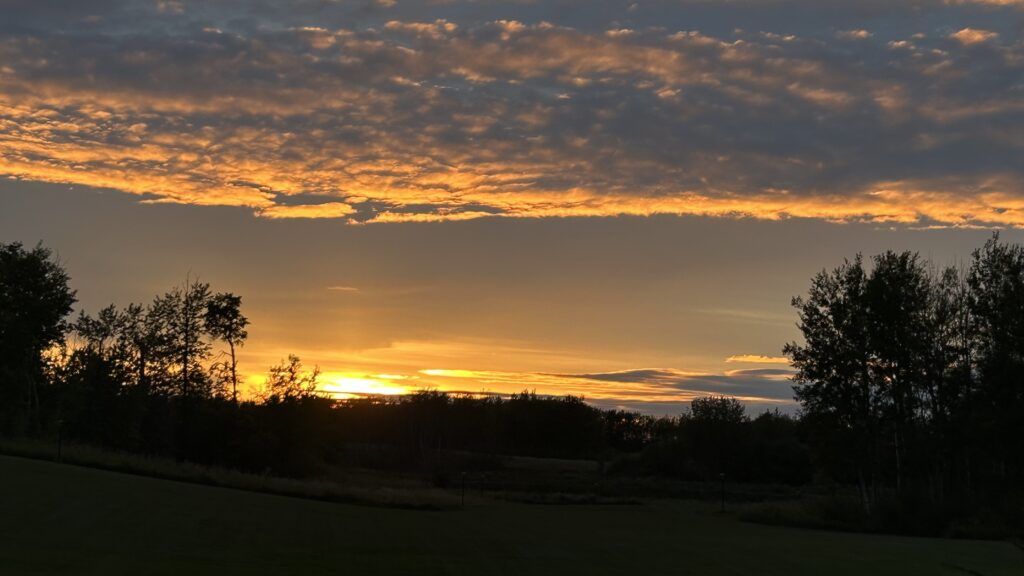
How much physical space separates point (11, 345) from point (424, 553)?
54723mm

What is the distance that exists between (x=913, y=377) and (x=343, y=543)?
30.9 m

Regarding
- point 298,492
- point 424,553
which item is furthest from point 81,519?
point 298,492

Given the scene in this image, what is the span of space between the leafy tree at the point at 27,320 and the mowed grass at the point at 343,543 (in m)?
35.9

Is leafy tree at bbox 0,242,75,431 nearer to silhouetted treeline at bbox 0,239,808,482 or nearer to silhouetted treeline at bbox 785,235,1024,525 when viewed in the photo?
silhouetted treeline at bbox 0,239,808,482

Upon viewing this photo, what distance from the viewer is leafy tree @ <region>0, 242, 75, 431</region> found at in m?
63.2

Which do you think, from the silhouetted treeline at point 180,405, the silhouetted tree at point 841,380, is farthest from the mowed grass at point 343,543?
the silhouetted treeline at point 180,405

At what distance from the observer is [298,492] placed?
39.7m

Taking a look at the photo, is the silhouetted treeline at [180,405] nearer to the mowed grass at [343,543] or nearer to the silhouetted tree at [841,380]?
the silhouetted tree at [841,380]

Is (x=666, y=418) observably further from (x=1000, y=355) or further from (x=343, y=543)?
(x=343, y=543)

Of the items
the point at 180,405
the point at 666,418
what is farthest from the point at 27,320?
the point at 666,418

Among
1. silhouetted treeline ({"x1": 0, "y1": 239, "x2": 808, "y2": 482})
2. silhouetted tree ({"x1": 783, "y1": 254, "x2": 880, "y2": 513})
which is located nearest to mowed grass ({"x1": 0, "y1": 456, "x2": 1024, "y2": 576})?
silhouetted tree ({"x1": 783, "y1": 254, "x2": 880, "y2": 513})

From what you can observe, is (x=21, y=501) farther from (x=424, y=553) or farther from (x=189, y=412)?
(x=189, y=412)

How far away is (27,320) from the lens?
6450cm

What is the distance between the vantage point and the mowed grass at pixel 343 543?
16.0 meters
